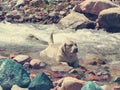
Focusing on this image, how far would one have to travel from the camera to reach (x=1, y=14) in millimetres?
23531

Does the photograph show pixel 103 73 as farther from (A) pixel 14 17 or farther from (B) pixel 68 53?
(A) pixel 14 17

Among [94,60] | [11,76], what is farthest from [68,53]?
[11,76]

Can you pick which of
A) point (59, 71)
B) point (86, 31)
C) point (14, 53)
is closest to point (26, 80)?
point (59, 71)

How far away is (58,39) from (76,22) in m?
3.10

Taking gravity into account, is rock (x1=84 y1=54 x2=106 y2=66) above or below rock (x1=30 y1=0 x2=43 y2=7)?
above

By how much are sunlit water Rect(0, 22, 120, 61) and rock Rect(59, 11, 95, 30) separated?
45 centimetres

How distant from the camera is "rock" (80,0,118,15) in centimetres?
2194

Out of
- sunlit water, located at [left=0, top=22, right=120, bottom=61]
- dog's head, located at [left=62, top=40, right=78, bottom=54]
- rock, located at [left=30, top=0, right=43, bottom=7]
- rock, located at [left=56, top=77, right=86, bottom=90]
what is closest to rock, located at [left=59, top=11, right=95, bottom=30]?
sunlit water, located at [left=0, top=22, right=120, bottom=61]

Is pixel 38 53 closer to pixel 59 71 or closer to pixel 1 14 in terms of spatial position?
pixel 59 71

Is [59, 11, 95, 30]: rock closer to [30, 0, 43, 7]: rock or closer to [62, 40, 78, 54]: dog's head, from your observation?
[30, 0, 43, 7]: rock

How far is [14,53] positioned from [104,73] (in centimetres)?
415

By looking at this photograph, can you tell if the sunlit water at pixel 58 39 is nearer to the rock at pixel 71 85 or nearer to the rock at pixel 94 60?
the rock at pixel 94 60

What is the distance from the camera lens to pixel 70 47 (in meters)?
13.0

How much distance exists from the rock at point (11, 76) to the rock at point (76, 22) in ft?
36.6
